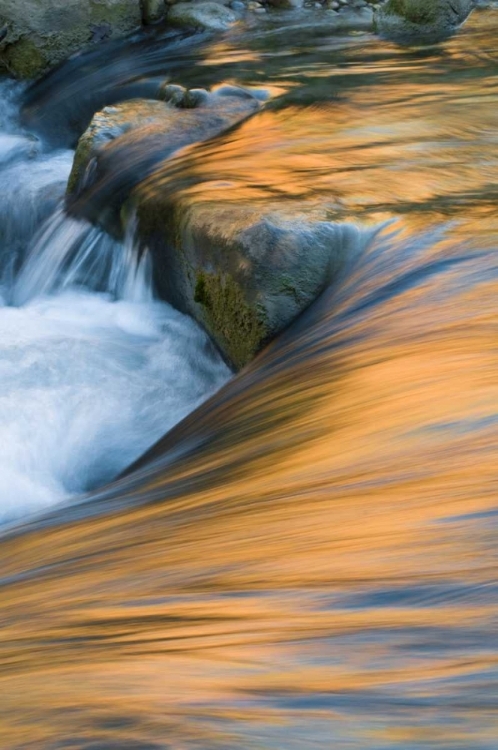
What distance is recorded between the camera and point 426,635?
164cm

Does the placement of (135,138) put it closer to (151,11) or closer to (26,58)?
(26,58)

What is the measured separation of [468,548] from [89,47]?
8094mm

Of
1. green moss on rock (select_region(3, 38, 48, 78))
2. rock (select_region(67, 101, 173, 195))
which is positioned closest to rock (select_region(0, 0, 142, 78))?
green moss on rock (select_region(3, 38, 48, 78))

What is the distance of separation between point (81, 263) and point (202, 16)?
4.73 meters

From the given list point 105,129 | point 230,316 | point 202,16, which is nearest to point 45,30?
point 202,16

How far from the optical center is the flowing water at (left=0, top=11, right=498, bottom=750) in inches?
62.1

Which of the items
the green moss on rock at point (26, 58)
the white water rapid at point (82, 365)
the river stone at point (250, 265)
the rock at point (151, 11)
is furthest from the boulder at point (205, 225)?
the rock at point (151, 11)

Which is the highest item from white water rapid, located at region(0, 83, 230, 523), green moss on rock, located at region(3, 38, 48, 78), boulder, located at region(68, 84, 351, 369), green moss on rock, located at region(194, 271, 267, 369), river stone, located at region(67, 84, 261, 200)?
green moss on rock, located at region(3, 38, 48, 78)

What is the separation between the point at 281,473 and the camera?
2541 mm

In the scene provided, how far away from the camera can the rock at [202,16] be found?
9055 millimetres

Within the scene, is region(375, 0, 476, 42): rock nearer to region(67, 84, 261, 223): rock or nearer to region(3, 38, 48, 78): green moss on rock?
region(67, 84, 261, 223): rock

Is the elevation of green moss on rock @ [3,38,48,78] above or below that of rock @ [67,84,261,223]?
above

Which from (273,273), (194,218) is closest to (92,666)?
(273,273)

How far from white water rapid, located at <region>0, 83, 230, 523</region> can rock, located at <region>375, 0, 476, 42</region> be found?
390 centimetres
